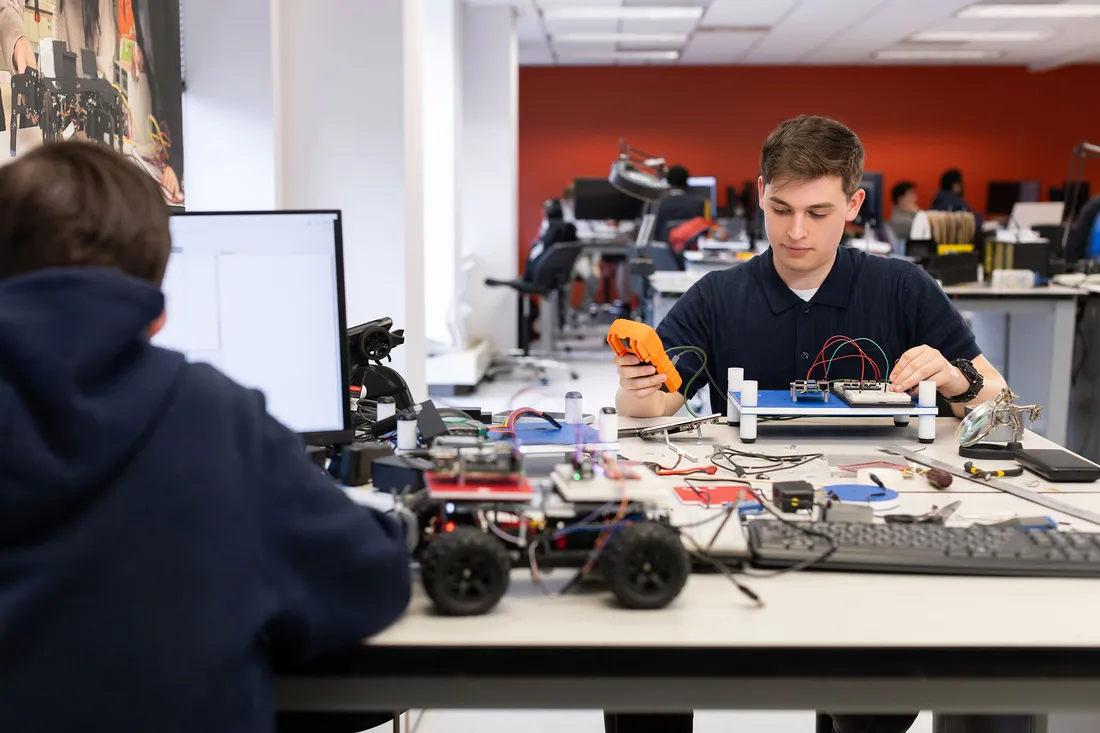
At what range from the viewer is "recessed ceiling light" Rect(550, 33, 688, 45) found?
370 inches

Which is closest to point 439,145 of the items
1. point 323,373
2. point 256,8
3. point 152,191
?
point 256,8

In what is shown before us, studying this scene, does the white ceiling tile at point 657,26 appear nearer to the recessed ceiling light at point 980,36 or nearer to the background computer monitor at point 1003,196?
the recessed ceiling light at point 980,36

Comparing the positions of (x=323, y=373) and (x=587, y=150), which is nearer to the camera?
(x=323, y=373)

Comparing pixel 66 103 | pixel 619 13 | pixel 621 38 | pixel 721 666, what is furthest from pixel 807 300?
pixel 621 38

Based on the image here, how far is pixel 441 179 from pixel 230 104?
320 centimetres

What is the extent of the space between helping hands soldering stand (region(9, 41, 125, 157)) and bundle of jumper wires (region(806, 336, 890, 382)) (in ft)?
4.98

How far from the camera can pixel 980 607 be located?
1.04 metres

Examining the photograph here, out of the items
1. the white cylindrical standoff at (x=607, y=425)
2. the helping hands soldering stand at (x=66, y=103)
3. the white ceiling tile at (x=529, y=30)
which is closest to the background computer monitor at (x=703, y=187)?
the white ceiling tile at (x=529, y=30)

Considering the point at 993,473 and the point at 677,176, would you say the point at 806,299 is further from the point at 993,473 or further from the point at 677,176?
the point at 677,176

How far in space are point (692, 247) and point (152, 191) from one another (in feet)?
17.3

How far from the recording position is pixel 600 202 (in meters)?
8.35

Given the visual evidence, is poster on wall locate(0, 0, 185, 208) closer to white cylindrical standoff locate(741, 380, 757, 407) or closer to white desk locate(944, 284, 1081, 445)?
white cylindrical standoff locate(741, 380, 757, 407)

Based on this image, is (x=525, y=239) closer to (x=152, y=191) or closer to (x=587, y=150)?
(x=587, y=150)

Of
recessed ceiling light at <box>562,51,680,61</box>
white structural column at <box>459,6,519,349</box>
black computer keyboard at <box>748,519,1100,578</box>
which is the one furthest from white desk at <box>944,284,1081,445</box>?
recessed ceiling light at <box>562,51,680,61</box>
